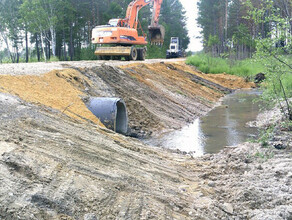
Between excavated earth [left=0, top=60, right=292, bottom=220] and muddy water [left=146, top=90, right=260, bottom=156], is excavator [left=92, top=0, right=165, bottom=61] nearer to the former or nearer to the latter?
muddy water [left=146, top=90, right=260, bottom=156]

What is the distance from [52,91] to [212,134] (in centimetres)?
472

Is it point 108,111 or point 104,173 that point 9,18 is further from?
point 104,173

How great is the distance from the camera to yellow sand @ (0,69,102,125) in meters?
7.39

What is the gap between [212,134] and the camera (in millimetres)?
9773

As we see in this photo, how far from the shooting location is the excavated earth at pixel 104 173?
344 centimetres

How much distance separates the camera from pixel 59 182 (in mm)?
3648

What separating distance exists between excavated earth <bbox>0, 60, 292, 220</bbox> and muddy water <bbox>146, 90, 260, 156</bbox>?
105 centimetres

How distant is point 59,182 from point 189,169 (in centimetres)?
300

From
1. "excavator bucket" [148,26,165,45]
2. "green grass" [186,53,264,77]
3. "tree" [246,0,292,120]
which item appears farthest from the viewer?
"excavator bucket" [148,26,165,45]

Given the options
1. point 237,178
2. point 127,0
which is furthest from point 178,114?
point 127,0

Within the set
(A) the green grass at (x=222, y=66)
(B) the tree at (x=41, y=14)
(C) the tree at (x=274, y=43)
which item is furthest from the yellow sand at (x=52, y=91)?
(B) the tree at (x=41, y=14)

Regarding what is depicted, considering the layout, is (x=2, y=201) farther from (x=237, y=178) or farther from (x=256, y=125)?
(x=256, y=125)

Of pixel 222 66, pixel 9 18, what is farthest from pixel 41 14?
pixel 222 66

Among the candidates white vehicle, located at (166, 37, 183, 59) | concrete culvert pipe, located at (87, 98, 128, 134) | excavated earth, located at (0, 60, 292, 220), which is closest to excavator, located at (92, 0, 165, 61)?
excavated earth, located at (0, 60, 292, 220)
